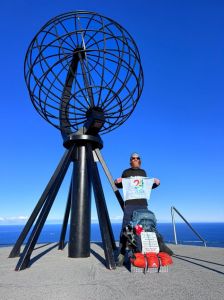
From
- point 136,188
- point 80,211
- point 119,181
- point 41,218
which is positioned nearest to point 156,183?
point 136,188

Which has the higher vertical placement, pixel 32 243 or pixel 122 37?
pixel 122 37

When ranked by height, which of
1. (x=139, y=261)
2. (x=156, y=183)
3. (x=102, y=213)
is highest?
(x=156, y=183)

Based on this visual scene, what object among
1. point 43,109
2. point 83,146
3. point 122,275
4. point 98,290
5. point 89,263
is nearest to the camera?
point 98,290

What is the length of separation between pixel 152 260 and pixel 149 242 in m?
0.37

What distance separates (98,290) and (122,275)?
0.99 metres

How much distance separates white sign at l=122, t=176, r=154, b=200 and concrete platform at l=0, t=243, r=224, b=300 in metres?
1.58

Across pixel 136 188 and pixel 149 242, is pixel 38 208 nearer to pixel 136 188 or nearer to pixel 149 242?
pixel 136 188

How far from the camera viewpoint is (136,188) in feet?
18.9

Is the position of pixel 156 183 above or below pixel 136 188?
above

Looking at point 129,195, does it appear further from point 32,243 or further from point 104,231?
point 32,243

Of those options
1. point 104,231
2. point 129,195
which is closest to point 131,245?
point 104,231

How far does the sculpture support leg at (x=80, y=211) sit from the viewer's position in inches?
250

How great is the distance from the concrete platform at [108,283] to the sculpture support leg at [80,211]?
43.7 inches

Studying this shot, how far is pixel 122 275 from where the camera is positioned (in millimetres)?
4246
